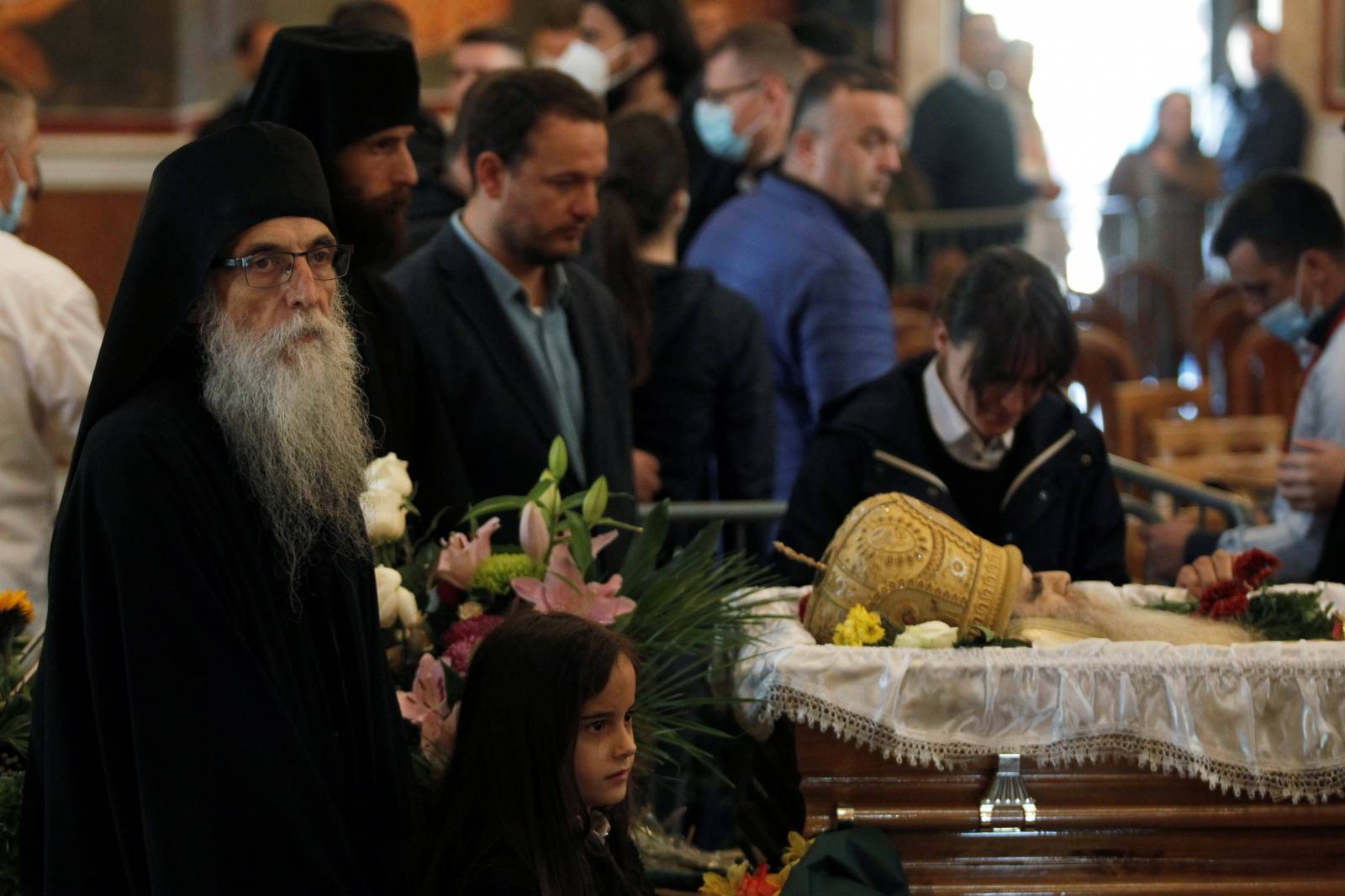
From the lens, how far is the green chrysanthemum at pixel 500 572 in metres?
3.00

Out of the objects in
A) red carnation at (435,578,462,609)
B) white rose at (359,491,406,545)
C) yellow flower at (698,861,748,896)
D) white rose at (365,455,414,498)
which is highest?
white rose at (365,455,414,498)

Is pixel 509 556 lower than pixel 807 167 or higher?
lower

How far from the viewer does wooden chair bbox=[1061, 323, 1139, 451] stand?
23.4 ft

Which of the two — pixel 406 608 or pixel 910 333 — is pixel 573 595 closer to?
pixel 406 608

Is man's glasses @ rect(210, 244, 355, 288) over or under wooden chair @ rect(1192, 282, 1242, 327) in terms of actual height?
over

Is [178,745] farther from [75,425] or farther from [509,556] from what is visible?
[75,425]

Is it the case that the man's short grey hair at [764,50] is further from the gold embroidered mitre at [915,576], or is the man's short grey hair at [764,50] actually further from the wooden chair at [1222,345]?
the wooden chair at [1222,345]

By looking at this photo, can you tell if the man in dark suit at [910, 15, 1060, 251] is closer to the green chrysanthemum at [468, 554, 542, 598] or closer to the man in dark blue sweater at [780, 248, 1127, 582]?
the man in dark blue sweater at [780, 248, 1127, 582]

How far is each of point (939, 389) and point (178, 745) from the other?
189cm

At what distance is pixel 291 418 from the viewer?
8.02ft

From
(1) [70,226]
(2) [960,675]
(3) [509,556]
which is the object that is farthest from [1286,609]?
(1) [70,226]

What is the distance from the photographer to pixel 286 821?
2.30m

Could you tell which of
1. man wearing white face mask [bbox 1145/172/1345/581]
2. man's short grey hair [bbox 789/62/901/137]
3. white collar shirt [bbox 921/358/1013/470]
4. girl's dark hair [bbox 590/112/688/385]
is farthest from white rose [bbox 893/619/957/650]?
man's short grey hair [bbox 789/62/901/137]

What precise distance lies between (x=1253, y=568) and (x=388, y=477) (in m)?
1.56
